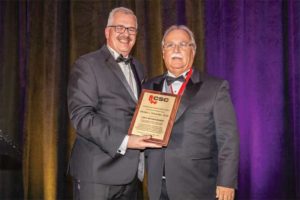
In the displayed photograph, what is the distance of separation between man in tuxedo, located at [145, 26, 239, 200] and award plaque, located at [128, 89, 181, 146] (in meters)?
0.12

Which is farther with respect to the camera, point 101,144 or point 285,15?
point 285,15

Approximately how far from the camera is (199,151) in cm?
227

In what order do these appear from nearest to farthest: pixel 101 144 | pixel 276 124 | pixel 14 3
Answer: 1. pixel 101 144
2. pixel 276 124
3. pixel 14 3

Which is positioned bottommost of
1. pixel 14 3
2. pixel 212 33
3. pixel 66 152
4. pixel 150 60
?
pixel 66 152

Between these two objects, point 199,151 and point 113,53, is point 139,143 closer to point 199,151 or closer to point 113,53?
point 199,151

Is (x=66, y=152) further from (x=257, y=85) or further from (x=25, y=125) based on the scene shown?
(x=257, y=85)

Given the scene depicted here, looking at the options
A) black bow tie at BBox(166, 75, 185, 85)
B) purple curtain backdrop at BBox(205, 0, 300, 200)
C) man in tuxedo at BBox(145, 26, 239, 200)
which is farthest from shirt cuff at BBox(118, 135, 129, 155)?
purple curtain backdrop at BBox(205, 0, 300, 200)

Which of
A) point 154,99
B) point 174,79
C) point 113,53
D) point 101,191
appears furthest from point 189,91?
point 101,191

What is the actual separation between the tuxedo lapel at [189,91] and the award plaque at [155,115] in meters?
0.11

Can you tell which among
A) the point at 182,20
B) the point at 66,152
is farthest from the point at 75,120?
the point at 182,20

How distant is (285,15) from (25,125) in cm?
291

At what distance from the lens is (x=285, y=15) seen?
3.94m

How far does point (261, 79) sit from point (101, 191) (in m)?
2.29

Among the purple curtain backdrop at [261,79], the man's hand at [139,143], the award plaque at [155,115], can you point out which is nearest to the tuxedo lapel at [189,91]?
the award plaque at [155,115]
